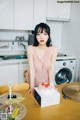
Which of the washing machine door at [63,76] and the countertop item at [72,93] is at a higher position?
the countertop item at [72,93]

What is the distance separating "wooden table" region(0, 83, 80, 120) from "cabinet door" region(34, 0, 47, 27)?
1.84 m

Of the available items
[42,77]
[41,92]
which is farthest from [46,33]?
[41,92]

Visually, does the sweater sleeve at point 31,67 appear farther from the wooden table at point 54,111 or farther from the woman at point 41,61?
the wooden table at point 54,111

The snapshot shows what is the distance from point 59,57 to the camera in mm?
2641

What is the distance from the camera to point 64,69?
2.77m

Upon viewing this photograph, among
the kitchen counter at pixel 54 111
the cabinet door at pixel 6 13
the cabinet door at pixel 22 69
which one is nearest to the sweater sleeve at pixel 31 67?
the kitchen counter at pixel 54 111

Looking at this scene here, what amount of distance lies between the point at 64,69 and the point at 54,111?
72.1 inches

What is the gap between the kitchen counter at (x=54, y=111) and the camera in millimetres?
924

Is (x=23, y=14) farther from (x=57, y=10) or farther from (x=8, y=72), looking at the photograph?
(x=8, y=72)

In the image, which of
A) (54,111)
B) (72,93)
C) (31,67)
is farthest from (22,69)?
(54,111)

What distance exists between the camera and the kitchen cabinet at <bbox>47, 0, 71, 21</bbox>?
2.71 meters

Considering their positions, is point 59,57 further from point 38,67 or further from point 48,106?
point 48,106

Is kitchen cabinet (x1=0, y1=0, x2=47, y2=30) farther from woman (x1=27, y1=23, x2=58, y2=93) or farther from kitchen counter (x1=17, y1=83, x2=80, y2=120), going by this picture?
kitchen counter (x1=17, y1=83, x2=80, y2=120)

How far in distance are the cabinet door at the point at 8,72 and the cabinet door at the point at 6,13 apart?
686 millimetres
